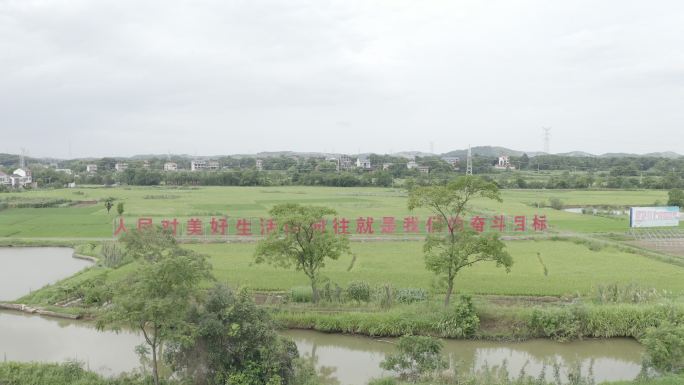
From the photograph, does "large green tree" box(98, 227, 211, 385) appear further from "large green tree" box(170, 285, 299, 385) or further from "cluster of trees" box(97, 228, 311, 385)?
"large green tree" box(170, 285, 299, 385)

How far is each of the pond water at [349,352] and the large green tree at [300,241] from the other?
9.77 feet

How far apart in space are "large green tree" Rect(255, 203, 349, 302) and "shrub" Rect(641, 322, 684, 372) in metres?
10.6

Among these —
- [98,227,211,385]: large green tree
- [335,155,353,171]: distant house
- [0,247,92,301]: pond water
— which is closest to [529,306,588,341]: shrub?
[98,227,211,385]: large green tree

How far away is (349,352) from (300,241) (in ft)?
16.2

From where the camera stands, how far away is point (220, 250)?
29.6 metres

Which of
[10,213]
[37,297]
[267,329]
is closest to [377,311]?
[267,329]

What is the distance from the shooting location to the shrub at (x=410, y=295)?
1892 cm

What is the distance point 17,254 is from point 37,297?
13266mm

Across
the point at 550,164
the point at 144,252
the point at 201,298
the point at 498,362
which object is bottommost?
the point at 498,362

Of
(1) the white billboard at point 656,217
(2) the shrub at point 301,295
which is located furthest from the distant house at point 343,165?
(2) the shrub at point 301,295

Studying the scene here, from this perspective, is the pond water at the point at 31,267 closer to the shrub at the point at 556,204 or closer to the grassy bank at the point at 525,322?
the grassy bank at the point at 525,322

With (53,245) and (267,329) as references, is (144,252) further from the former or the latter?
(53,245)

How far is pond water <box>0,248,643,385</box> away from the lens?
14.2 meters

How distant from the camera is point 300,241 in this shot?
60.3ft
